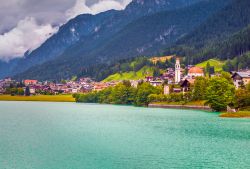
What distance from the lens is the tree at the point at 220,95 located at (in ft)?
388

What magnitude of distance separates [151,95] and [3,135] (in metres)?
107

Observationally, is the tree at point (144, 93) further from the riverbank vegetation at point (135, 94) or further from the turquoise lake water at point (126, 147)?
the turquoise lake water at point (126, 147)

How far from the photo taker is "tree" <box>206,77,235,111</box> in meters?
118

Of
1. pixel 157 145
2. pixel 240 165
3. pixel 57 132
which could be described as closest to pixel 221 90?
pixel 57 132

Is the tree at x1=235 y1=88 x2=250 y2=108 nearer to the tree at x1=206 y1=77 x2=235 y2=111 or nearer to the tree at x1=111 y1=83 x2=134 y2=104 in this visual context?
the tree at x1=206 y1=77 x2=235 y2=111

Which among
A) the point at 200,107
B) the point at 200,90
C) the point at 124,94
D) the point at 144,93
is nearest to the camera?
the point at 200,107

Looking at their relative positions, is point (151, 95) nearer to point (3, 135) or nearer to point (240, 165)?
point (3, 135)

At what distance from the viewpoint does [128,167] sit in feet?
138

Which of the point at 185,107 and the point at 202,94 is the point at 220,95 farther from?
the point at 185,107

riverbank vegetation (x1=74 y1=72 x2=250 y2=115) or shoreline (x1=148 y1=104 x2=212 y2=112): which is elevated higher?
riverbank vegetation (x1=74 y1=72 x2=250 y2=115)

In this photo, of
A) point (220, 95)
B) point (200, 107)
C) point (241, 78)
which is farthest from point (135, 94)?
point (220, 95)

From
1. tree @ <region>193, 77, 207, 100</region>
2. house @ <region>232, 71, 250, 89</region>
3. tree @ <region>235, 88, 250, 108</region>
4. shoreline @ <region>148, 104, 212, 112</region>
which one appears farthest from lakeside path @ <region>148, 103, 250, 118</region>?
house @ <region>232, 71, 250, 89</region>

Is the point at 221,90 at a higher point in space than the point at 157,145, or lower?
higher

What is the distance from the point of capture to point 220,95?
120 metres
